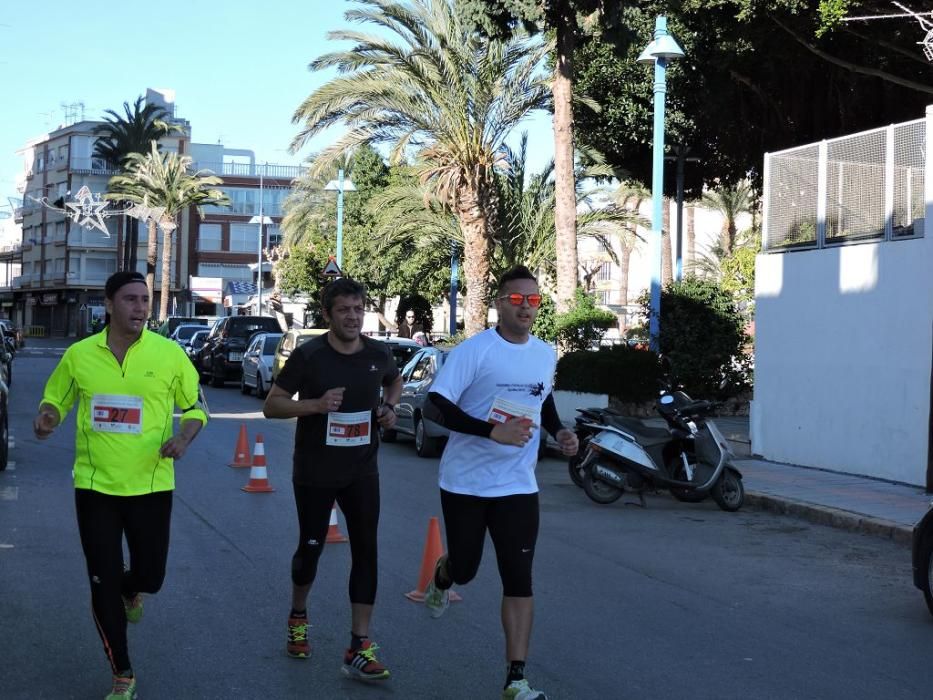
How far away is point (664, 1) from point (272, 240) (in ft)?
289

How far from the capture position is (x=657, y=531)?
11.0m

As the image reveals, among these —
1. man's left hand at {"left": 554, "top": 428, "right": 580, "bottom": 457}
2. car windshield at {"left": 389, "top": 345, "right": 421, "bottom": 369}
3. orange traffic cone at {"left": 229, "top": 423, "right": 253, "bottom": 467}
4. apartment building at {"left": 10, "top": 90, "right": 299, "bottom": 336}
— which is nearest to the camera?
man's left hand at {"left": 554, "top": 428, "right": 580, "bottom": 457}

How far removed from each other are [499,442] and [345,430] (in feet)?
2.82

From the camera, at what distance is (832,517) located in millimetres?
11641

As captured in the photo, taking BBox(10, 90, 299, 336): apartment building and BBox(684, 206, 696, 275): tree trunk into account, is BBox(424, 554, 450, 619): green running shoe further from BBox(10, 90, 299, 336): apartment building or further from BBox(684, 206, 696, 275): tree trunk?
BBox(10, 90, 299, 336): apartment building

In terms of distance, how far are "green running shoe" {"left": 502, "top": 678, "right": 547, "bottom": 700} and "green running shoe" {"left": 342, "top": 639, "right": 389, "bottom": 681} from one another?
26.7 inches

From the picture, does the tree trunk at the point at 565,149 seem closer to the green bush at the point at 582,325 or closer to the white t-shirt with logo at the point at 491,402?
the green bush at the point at 582,325

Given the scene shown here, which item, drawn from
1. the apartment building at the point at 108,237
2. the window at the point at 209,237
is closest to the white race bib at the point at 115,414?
the apartment building at the point at 108,237

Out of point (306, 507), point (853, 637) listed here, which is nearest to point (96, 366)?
point (306, 507)

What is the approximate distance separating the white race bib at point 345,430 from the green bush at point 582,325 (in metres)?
16.6

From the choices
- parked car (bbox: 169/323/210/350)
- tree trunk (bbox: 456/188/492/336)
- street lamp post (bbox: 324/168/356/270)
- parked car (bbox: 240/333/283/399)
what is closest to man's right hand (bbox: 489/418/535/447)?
tree trunk (bbox: 456/188/492/336)

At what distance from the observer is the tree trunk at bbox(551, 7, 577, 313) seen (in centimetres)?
2164

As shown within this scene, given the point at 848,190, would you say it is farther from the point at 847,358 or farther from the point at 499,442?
the point at 499,442

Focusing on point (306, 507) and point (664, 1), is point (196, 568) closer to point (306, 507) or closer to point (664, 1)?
point (306, 507)
